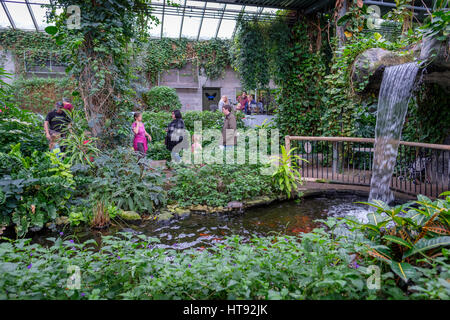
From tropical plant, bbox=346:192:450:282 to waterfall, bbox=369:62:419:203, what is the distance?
3.48 metres

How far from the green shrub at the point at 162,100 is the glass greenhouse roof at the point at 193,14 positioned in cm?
280

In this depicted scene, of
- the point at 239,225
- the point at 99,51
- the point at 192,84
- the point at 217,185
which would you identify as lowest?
the point at 239,225

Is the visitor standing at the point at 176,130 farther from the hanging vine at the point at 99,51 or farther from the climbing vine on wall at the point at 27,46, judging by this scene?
the climbing vine on wall at the point at 27,46

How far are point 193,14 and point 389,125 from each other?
857 centimetres

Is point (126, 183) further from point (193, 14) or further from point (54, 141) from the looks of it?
point (193, 14)

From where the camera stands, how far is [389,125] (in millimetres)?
5605

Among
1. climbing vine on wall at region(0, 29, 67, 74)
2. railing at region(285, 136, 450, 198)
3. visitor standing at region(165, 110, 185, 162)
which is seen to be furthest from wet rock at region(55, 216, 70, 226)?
climbing vine on wall at region(0, 29, 67, 74)

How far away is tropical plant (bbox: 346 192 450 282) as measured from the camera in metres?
1.83

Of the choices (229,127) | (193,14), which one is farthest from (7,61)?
(229,127)
